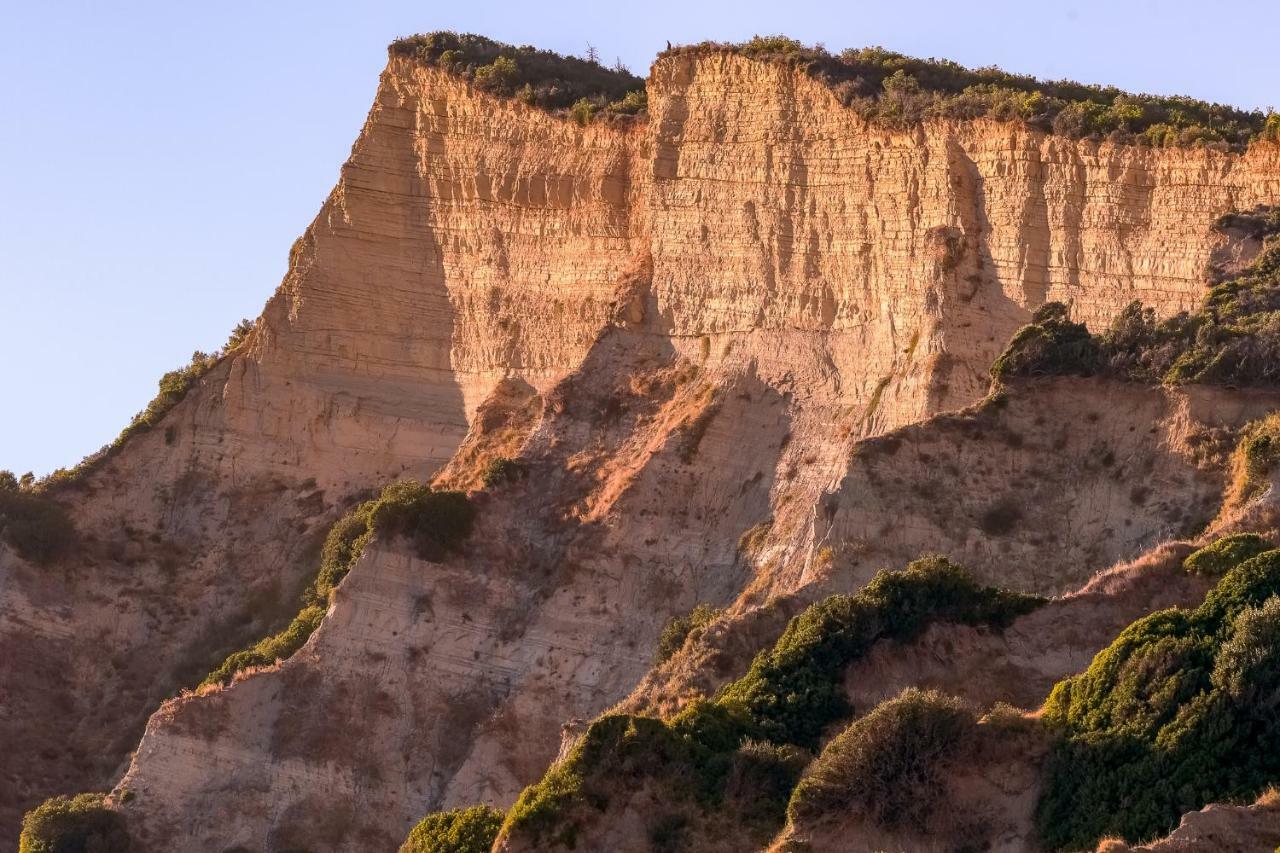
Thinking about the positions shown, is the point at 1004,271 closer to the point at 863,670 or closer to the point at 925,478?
the point at 925,478

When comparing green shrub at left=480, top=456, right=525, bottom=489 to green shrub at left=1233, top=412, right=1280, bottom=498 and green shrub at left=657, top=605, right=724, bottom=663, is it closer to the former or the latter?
green shrub at left=657, top=605, right=724, bottom=663

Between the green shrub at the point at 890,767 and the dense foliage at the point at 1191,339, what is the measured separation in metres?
9.20

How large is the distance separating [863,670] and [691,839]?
4322mm

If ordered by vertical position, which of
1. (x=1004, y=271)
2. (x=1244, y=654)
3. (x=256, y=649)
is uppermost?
(x=1004, y=271)

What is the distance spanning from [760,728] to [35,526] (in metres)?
22.3

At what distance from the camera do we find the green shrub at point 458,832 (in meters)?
42.7

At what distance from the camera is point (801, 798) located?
37.8 m

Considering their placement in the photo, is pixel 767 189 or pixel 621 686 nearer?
pixel 621 686

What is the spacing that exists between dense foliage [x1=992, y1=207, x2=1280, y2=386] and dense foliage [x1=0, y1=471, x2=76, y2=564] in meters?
19.5

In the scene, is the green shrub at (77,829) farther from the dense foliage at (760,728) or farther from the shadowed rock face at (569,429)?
the dense foliage at (760,728)

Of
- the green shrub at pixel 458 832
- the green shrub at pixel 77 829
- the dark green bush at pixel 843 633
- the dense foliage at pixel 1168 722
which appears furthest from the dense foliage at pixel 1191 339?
the green shrub at pixel 77 829

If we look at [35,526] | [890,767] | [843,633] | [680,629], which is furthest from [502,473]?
[890,767]

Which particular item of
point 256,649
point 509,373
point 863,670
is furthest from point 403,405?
point 863,670

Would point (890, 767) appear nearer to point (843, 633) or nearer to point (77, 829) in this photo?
point (843, 633)
